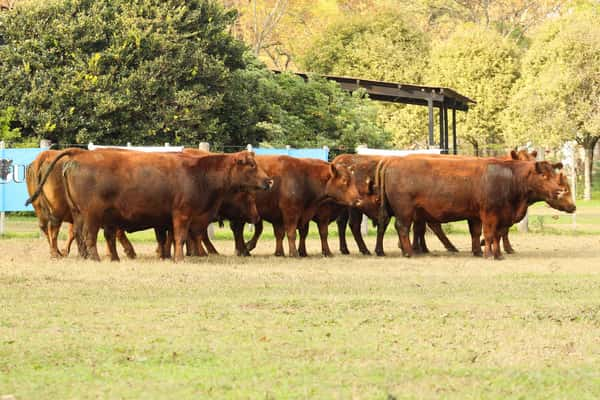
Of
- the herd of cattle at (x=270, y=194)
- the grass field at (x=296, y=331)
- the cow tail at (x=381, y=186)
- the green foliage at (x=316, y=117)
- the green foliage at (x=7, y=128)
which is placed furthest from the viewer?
the green foliage at (x=316, y=117)

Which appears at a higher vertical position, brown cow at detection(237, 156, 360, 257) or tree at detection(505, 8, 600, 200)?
tree at detection(505, 8, 600, 200)

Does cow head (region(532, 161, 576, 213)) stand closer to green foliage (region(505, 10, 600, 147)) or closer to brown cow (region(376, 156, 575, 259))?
brown cow (region(376, 156, 575, 259))

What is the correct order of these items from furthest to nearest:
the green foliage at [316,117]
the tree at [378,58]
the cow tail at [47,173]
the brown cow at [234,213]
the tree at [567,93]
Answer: the tree at [378,58] < the tree at [567,93] < the green foliage at [316,117] < the brown cow at [234,213] < the cow tail at [47,173]

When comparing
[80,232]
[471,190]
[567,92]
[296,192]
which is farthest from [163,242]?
[567,92]

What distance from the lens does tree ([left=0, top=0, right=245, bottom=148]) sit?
34281mm

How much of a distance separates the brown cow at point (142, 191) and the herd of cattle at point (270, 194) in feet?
0.05

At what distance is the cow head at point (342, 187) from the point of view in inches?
857

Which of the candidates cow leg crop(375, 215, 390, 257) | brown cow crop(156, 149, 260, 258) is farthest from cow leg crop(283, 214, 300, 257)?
cow leg crop(375, 215, 390, 257)

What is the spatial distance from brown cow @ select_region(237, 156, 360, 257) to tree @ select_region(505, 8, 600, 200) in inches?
1566

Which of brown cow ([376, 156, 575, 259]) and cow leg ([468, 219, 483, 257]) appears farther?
cow leg ([468, 219, 483, 257])

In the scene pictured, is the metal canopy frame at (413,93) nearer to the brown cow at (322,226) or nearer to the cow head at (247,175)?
the brown cow at (322,226)

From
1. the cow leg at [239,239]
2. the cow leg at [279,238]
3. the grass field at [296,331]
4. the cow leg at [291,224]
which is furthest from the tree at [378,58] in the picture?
the grass field at [296,331]

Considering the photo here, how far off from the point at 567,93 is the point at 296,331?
2035 inches

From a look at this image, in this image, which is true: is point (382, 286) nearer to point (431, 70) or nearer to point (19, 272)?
point (19, 272)
